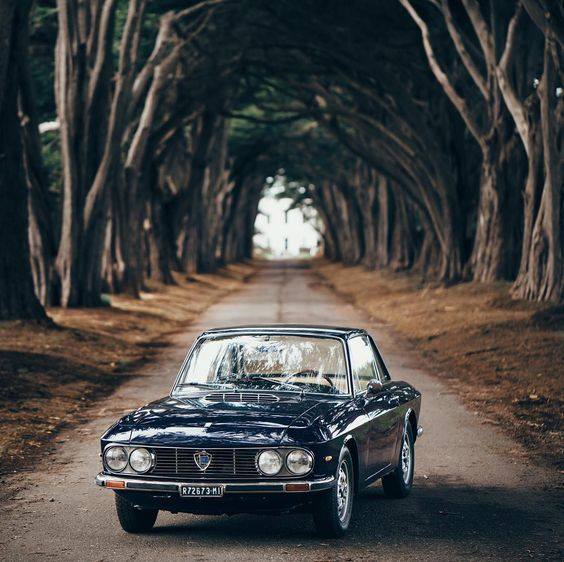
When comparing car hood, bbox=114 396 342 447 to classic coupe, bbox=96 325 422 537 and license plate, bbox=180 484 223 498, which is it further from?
license plate, bbox=180 484 223 498

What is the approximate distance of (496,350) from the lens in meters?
20.0

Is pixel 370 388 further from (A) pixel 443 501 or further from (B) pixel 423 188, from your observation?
(B) pixel 423 188

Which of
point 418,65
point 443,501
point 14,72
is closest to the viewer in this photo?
point 443,501

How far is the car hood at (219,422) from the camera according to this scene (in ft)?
24.6

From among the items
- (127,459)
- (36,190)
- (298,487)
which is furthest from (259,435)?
(36,190)

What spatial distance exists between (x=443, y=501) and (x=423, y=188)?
83.8ft

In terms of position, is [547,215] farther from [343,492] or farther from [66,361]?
[343,492]

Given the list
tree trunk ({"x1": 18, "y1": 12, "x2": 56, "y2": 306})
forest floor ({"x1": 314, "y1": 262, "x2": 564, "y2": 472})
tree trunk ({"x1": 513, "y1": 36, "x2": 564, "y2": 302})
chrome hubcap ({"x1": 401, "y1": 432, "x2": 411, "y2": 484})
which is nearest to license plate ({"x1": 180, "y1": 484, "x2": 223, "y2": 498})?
chrome hubcap ({"x1": 401, "y1": 432, "x2": 411, "y2": 484})

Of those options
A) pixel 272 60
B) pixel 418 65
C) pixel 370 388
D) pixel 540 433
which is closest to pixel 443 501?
pixel 370 388

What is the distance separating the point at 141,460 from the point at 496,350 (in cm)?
1312

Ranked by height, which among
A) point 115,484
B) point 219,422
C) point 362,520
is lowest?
point 362,520

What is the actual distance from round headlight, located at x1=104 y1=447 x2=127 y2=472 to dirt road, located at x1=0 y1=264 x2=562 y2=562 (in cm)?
47

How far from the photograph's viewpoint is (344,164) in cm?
6475

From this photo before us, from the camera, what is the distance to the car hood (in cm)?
750
